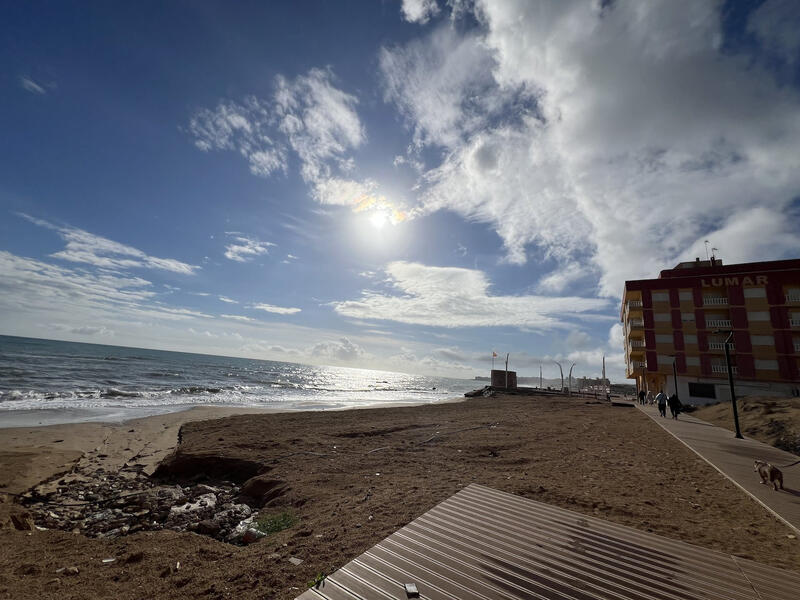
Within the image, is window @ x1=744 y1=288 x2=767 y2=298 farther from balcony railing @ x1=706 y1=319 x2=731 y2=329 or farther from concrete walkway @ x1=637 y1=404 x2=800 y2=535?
concrete walkway @ x1=637 y1=404 x2=800 y2=535

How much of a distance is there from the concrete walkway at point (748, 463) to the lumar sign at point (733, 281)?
2828 cm

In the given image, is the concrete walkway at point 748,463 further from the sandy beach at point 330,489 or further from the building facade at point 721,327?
the building facade at point 721,327

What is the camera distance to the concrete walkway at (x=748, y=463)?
589 cm

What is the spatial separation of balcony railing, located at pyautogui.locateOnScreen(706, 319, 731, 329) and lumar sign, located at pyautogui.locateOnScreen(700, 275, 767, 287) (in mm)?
3606

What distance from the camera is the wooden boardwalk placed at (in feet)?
10.1

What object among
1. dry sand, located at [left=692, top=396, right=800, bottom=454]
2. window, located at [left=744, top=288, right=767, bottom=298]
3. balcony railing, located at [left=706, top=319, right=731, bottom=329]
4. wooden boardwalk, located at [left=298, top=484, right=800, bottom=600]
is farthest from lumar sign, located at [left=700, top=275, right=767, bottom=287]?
wooden boardwalk, located at [left=298, top=484, right=800, bottom=600]

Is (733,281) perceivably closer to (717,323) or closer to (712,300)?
(712,300)

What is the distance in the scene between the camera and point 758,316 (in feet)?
107

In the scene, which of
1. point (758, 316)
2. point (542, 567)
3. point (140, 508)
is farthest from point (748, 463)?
point (758, 316)

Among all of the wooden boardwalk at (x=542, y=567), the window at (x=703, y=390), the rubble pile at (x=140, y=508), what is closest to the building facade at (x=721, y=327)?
the window at (x=703, y=390)

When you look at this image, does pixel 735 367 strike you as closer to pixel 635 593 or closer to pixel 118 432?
pixel 635 593

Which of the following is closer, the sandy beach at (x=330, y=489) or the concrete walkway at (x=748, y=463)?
the sandy beach at (x=330, y=489)

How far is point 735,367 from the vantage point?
32.1m

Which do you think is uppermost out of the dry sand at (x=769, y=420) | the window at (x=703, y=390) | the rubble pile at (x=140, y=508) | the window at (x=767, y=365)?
the window at (x=767, y=365)
